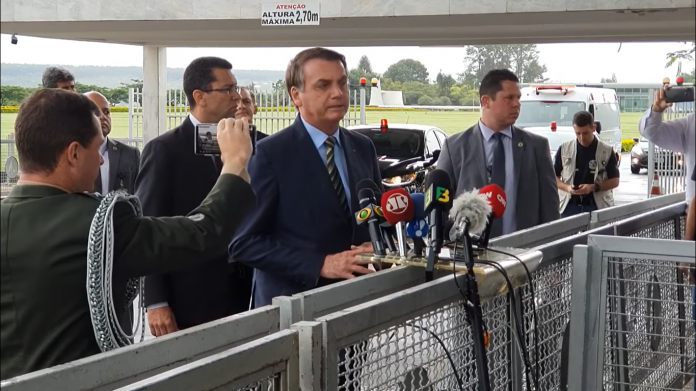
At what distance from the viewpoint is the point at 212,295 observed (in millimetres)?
4469

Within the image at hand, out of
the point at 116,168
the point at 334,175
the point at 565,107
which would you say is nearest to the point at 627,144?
the point at 565,107

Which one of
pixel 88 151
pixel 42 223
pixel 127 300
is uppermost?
pixel 88 151

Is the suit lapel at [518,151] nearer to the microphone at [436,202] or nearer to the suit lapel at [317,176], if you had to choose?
the suit lapel at [317,176]

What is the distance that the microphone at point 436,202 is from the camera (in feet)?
9.54

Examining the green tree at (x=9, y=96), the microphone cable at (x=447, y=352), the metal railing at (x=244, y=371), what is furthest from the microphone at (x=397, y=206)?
the green tree at (x=9, y=96)

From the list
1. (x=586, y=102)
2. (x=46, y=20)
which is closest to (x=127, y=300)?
(x=46, y=20)

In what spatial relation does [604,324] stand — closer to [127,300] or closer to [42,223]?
[127,300]

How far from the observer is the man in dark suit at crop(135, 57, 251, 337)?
14.3 ft

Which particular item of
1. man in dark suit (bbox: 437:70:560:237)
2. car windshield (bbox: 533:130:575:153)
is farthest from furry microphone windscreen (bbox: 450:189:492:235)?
car windshield (bbox: 533:130:575:153)

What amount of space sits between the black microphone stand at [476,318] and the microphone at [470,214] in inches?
2.7

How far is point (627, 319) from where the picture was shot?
3.49 metres

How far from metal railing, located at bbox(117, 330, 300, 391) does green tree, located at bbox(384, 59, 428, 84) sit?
21681 millimetres

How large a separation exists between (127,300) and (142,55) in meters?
19.9

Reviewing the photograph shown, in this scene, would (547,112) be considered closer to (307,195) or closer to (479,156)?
(479,156)
